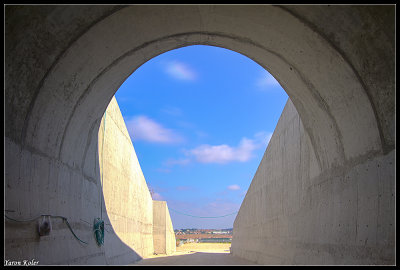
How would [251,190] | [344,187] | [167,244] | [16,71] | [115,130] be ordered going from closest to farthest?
[16,71] → [344,187] → [115,130] → [251,190] → [167,244]

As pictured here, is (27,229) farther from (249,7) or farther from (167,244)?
(167,244)

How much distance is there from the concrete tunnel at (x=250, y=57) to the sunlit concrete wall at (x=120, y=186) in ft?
9.95

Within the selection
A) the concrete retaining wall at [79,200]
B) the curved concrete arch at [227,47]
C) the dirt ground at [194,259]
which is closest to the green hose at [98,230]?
the concrete retaining wall at [79,200]

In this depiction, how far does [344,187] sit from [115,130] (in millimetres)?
10806

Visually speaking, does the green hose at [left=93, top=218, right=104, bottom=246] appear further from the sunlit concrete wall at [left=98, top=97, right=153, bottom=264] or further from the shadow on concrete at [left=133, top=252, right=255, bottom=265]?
the shadow on concrete at [left=133, top=252, right=255, bottom=265]

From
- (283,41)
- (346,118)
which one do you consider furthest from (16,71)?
(346,118)

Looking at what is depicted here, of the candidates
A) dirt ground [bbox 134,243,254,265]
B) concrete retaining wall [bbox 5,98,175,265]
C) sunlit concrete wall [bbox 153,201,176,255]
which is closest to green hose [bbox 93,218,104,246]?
concrete retaining wall [bbox 5,98,175,265]

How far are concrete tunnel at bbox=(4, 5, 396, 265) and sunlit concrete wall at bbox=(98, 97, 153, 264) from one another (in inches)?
Answer: 119

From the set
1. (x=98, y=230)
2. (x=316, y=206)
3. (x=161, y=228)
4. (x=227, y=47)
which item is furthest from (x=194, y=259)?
(x=227, y=47)

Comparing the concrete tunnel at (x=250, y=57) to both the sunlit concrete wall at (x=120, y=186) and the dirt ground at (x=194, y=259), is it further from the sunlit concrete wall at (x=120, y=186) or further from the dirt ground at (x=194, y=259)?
the dirt ground at (x=194, y=259)

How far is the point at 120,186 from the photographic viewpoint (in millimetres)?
17547

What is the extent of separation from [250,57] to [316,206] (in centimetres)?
426

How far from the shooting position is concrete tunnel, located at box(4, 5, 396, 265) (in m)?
6.01

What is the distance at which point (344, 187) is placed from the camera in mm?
7965
